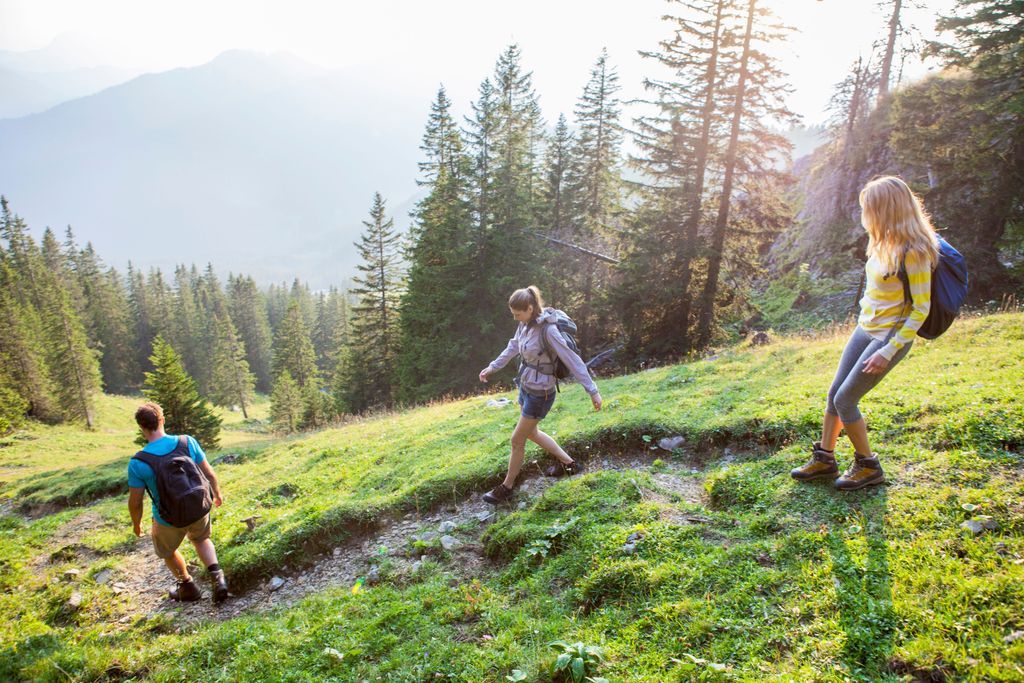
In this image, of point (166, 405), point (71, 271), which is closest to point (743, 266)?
point (166, 405)

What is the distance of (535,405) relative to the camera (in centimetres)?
605

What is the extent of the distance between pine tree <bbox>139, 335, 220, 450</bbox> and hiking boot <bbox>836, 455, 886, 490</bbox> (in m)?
26.6

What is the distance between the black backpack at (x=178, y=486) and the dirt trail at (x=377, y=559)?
1.33 metres

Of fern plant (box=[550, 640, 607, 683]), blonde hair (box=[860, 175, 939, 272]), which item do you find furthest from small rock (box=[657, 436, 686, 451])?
fern plant (box=[550, 640, 607, 683])

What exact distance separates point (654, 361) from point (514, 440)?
14174 mm

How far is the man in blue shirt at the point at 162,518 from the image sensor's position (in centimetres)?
566

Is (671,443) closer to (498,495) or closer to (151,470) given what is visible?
(498,495)

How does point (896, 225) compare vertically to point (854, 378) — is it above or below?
above

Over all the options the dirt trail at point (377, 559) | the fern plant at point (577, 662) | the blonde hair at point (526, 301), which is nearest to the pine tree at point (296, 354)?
the dirt trail at point (377, 559)

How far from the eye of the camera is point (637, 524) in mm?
4949

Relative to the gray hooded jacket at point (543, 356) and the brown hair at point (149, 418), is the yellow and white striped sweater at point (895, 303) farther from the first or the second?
the brown hair at point (149, 418)

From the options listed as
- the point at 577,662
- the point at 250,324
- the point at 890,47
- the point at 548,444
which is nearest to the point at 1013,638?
the point at 577,662

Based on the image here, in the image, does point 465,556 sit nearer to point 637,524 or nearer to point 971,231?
point 637,524

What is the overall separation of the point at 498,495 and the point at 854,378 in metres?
4.53
